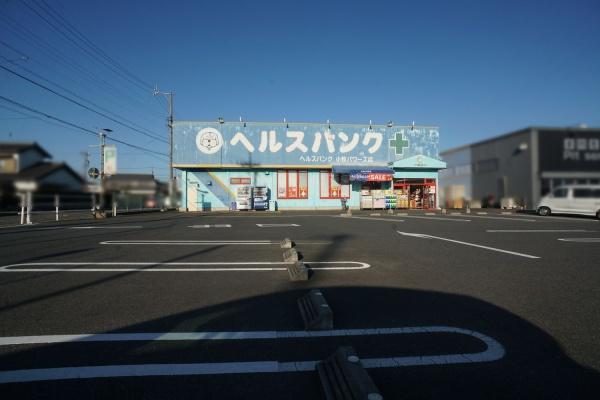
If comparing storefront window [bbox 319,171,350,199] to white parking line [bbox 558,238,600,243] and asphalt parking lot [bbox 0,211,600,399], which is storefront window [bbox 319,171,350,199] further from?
asphalt parking lot [bbox 0,211,600,399]

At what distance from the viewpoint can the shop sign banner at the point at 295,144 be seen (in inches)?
1032

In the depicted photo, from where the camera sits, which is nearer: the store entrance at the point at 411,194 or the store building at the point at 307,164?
the store building at the point at 307,164

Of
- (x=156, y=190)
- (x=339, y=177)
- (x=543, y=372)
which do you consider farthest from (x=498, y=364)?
(x=339, y=177)

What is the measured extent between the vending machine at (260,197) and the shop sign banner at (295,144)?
1799 millimetres

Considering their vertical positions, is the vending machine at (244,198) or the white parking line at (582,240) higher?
the vending machine at (244,198)

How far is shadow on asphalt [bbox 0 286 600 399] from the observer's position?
7.43 feet

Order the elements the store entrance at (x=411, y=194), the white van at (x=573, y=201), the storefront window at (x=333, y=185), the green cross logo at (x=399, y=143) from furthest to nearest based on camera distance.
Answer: the green cross logo at (x=399, y=143)
the store entrance at (x=411, y=194)
the storefront window at (x=333, y=185)
the white van at (x=573, y=201)

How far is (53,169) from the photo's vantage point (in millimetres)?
828

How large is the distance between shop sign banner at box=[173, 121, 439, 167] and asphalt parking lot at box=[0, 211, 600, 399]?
20283 millimetres

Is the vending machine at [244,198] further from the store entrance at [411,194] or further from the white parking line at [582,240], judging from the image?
the white parking line at [582,240]

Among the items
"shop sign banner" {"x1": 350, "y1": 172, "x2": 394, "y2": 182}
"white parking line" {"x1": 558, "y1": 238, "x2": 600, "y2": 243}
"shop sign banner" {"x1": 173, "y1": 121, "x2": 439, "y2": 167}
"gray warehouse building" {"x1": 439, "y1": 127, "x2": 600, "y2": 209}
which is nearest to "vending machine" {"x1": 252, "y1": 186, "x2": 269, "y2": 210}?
"shop sign banner" {"x1": 173, "y1": 121, "x2": 439, "y2": 167}

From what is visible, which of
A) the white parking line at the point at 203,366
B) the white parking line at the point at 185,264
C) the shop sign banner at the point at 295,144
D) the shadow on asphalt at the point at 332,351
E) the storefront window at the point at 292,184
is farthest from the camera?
the storefront window at the point at 292,184

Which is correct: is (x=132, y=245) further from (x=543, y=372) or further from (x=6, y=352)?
(x=543, y=372)

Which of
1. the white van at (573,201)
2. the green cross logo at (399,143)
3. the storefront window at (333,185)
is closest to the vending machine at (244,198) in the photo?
the storefront window at (333,185)
